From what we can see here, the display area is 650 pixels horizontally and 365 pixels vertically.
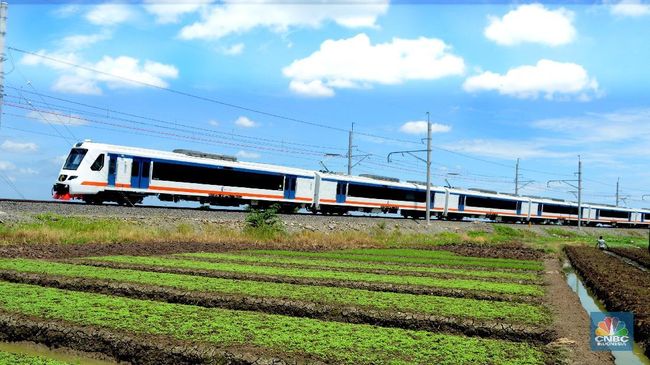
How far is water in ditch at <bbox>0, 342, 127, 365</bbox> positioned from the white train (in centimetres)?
1851

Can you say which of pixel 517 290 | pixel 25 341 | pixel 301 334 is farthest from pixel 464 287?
pixel 25 341

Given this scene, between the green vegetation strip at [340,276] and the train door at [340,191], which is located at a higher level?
the train door at [340,191]

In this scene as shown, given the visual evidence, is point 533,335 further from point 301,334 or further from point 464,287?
point 464,287

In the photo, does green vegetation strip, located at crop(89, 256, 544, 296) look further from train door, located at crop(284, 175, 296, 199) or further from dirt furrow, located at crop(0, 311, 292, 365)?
train door, located at crop(284, 175, 296, 199)

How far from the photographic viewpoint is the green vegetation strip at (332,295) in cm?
960

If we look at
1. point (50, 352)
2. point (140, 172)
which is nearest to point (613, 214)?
point (140, 172)

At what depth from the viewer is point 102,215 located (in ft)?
77.0

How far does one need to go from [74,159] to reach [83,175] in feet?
3.79

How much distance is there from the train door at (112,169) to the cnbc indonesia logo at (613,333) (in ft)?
69.4

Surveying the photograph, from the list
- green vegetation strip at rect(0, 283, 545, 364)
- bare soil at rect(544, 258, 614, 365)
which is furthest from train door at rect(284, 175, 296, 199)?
green vegetation strip at rect(0, 283, 545, 364)

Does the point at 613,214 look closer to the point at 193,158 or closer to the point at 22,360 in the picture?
the point at 193,158

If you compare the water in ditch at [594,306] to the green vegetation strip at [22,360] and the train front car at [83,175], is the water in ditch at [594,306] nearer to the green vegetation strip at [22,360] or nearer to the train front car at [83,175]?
the green vegetation strip at [22,360]

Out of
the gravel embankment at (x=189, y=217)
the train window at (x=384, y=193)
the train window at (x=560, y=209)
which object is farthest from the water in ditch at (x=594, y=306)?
the train window at (x=560, y=209)

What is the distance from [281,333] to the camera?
7656 millimetres
